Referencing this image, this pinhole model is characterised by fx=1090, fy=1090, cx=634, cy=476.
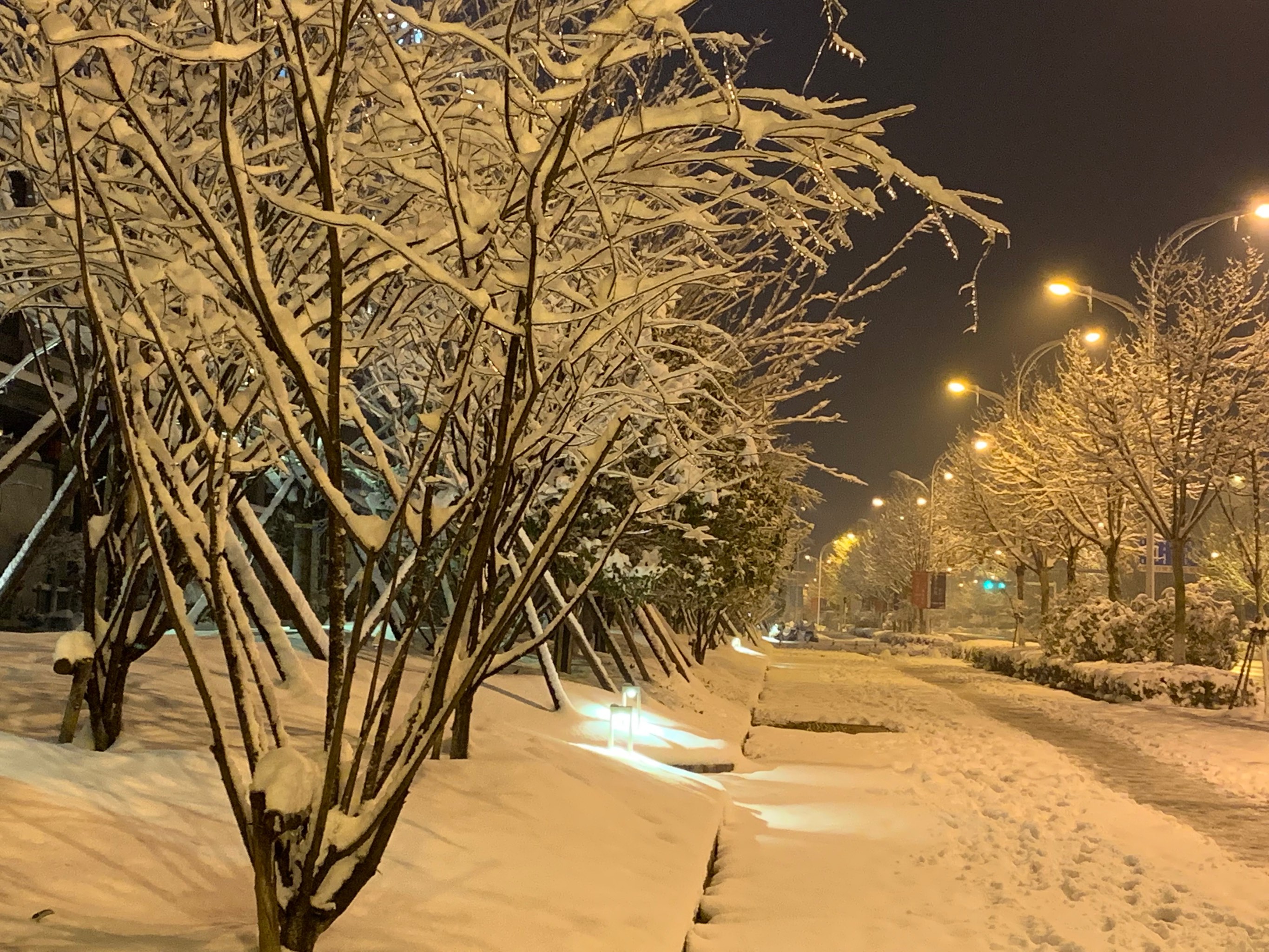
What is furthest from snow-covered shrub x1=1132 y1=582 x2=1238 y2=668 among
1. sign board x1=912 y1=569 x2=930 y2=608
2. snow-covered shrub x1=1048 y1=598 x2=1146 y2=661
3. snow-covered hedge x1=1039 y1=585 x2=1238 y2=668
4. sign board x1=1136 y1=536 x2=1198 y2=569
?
sign board x1=912 y1=569 x2=930 y2=608

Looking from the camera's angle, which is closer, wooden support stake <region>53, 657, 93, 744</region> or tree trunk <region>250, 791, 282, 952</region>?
tree trunk <region>250, 791, 282, 952</region>

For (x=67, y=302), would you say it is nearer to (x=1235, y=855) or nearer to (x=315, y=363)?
(x=315, y=363)

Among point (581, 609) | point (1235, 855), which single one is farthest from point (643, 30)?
point (581, 609)

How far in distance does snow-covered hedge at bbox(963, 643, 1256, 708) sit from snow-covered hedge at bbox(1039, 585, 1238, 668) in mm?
453

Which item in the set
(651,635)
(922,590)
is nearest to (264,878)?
(651,635)

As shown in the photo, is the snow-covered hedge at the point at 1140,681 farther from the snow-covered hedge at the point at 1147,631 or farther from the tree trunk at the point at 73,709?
the tree trunk at the point at 73,709

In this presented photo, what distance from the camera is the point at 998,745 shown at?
480 inches

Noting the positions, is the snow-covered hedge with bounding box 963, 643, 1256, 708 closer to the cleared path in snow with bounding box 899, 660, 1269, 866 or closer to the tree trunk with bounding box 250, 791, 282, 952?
the cleared path in snow with bounding box 899, 660, 1269, 866

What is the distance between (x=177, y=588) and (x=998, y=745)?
10.9m

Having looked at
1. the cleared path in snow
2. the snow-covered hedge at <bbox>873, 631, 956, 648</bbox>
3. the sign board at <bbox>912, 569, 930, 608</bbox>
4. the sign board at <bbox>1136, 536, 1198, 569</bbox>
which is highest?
the sign board at <bbox>1136, 536, 1198, 569</bbox>

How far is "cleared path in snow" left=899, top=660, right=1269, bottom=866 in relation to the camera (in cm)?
813

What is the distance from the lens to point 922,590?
47094mm

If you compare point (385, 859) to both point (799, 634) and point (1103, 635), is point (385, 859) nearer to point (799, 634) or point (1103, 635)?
point (1103, 635)

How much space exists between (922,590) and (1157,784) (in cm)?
3744
